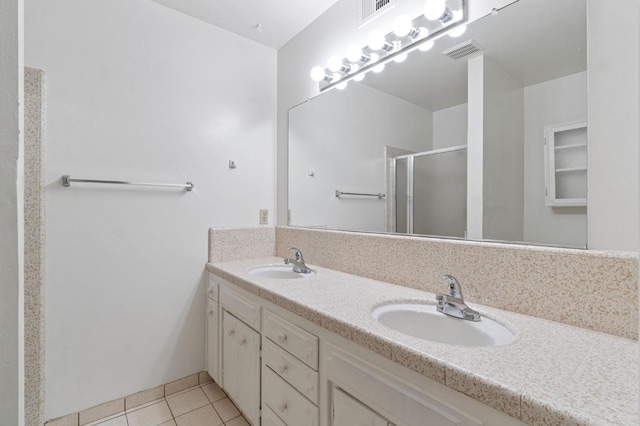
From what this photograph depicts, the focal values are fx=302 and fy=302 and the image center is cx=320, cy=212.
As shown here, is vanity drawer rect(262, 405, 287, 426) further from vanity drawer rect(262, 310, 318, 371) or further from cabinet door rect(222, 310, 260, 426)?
vanity drawer rect(262, 310, 318, 371)

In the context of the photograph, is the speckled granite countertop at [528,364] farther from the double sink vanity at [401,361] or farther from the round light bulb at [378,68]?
the round light bulb at [378,68]

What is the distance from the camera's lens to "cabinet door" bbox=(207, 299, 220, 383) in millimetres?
1785

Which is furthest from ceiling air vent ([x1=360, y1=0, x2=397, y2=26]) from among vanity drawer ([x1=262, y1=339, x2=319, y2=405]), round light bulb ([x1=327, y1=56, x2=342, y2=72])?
vanity drawer ([x1=262, y1=339, x2=319, y2=405])

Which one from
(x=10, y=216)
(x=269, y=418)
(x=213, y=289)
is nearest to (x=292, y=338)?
(x=269, y=418)

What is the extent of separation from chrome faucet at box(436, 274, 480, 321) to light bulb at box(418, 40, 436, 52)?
3.37 ft

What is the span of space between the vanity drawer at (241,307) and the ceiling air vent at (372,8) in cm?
158

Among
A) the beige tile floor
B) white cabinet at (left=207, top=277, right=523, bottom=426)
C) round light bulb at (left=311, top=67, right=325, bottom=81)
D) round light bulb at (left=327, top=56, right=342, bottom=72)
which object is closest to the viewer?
white cabinet at (left=207, top=277, right=523, bottom=426)

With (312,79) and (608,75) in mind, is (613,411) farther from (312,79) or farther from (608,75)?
(312,79)

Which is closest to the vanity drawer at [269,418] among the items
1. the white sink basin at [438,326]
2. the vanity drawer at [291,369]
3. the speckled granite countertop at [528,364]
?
the vanity drawer at [291,369]

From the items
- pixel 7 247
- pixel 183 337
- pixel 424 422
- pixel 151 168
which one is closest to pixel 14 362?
pixel 7 247

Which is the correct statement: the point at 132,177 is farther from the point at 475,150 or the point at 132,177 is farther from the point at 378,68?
the point at 475,150

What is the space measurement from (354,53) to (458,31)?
1.90 feet

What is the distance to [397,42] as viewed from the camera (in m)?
1.49

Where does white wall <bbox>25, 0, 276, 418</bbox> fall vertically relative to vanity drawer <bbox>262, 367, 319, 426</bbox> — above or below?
above
